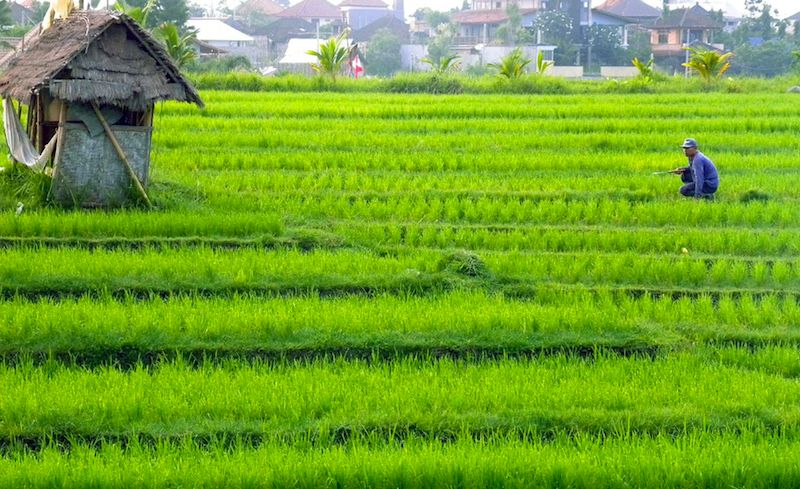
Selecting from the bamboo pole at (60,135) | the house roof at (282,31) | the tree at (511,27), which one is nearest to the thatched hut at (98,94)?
Answer: the bamboo pole at (60,135)

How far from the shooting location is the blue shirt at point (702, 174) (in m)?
11.2

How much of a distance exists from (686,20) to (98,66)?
30206 millimetres

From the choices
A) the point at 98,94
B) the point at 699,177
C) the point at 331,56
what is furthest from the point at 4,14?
the point at 699,177

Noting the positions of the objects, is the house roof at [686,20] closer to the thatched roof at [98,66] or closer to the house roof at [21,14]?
the house roof at [21,14]

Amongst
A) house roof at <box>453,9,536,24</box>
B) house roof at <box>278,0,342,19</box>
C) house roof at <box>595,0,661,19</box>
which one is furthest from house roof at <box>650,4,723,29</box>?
house roof at <box>278,0,342,19</box>

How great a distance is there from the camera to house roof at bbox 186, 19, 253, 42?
41.2m

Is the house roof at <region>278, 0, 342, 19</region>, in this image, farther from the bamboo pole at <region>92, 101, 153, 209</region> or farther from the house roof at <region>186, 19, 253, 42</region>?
the bamboo pole at <region>92, 101, 153, 209</region>

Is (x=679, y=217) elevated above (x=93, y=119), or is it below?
below

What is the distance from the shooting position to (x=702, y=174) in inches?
443

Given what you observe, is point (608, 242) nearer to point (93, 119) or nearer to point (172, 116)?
point (93, 119)

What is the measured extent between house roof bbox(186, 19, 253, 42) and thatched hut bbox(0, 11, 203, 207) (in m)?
30.3

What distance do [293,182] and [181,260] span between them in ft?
Answer: 11.2

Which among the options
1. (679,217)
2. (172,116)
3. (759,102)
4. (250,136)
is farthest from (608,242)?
(759,102)

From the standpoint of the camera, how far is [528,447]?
17.8 feet
